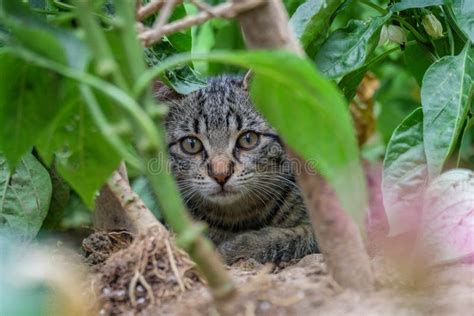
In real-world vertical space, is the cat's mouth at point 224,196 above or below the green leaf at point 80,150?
below

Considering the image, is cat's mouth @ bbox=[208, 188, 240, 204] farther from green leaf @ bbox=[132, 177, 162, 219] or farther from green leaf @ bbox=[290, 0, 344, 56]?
green leaf @ bbox=[290, 0, 344, 56]

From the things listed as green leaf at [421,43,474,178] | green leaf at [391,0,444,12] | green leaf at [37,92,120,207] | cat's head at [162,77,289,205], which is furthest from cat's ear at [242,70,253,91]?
green leaf at [37,92,120,207]

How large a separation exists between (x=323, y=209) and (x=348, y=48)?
0.92 metres

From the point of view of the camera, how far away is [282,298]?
1084 mm

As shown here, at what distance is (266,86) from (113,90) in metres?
0.20

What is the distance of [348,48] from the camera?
73.9 inches

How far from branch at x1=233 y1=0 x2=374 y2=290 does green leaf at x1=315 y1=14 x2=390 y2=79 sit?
82 cm

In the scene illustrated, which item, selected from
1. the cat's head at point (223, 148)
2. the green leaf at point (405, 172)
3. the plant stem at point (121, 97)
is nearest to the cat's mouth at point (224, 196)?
the cat's head at point (223, 148)

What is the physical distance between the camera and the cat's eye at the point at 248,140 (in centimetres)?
237

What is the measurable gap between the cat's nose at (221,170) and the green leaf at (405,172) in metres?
0.61

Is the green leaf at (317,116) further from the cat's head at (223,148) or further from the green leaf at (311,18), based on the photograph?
the cat's head at (223,148)

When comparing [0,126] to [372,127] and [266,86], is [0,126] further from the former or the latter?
[372,127]

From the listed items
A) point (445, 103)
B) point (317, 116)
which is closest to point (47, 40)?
point (317, 116)

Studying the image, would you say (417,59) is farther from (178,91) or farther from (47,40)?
(47,40)
